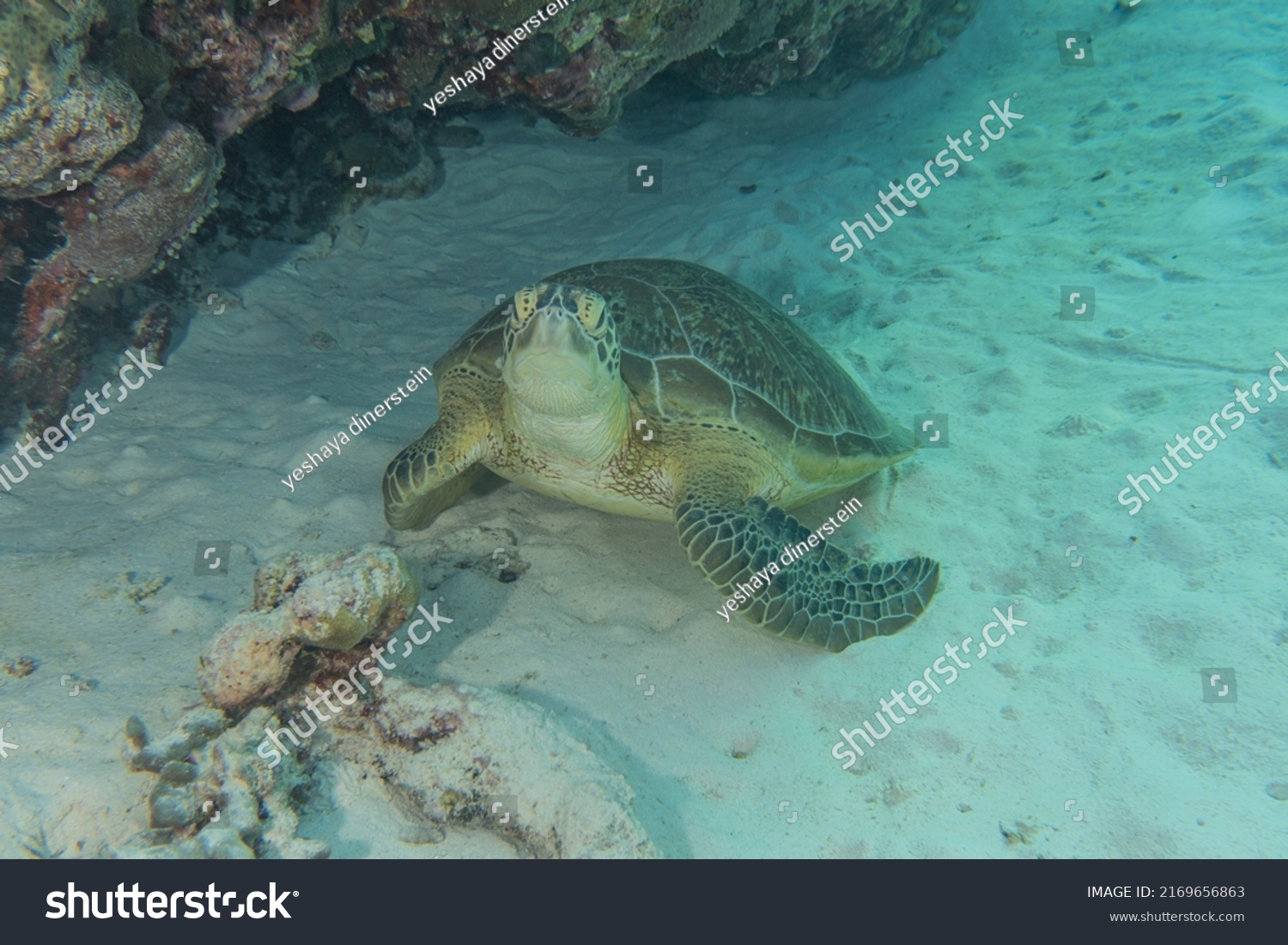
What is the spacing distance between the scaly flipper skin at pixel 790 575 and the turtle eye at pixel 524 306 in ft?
3.66

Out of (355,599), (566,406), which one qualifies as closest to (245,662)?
(355,599)

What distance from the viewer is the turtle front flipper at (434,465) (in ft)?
11.4

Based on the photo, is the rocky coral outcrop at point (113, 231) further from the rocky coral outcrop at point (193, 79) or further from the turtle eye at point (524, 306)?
the turtle eye at point (524, 306)

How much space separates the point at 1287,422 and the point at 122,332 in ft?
23.3

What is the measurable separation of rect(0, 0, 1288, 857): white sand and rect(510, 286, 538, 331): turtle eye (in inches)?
49.5

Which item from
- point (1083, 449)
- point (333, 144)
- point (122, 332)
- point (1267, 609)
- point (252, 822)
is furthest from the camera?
point (333, 144)

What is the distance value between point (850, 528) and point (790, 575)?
1.06m

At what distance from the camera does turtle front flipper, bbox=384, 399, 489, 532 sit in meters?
3.47

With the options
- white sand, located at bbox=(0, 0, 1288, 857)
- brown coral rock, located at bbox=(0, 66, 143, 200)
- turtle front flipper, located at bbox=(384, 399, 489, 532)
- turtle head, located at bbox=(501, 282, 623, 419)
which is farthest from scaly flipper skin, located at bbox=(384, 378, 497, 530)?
brown coral rock, located at bbox=(0, 66, 143, 200)

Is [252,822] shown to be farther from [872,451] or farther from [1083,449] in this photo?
[1083,449]

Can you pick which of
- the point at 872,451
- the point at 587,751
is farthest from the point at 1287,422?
the point at 587,751

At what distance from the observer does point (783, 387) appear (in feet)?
12.9

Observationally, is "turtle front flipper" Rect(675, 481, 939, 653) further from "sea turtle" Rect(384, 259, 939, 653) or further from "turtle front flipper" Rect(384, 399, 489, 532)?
"turtle front flipper" Rect(384, 399, 489, 532)

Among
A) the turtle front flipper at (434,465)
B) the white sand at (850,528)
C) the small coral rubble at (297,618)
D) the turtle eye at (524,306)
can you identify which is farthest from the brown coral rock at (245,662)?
the turtle eye at (524,306)
